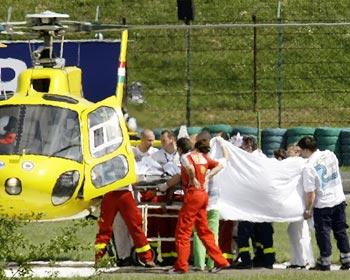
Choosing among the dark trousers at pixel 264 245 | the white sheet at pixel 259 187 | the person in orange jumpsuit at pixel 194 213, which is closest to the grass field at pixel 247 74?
the white sheet at pixel 259 187

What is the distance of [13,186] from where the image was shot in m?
18.7

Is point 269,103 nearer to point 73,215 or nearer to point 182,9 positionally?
point 182,9

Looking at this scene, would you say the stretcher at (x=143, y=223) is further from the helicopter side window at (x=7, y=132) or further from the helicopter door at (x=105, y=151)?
the helicopter side window at (x=7, y=132)

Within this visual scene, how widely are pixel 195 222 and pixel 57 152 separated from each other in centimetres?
198

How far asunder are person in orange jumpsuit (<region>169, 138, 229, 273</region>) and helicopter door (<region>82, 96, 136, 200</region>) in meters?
0.89

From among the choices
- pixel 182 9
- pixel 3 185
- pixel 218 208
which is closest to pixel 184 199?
pixel 218 208

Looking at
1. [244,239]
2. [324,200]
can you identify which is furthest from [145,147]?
[324,200]

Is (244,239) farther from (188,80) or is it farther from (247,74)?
(247,74)

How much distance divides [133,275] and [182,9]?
10051 millimetres

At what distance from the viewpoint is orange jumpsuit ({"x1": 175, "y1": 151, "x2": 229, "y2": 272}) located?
18547mm

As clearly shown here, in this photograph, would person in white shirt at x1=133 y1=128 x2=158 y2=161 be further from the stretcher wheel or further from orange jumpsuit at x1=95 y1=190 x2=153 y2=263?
the stretcher wheel

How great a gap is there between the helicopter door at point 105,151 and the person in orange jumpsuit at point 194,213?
0.89m

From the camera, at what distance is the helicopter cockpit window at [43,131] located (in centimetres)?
1914

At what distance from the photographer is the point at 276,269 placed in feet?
63.4
